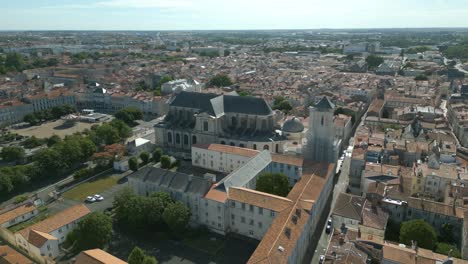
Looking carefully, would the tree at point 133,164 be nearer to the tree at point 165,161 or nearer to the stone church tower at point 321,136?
the tree at point 165,161

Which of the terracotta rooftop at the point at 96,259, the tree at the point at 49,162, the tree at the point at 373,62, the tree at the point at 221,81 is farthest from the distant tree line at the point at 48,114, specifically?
the tree at the point at 373,62

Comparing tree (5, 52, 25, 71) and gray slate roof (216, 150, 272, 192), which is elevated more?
tree (5, 52, 25, 71)

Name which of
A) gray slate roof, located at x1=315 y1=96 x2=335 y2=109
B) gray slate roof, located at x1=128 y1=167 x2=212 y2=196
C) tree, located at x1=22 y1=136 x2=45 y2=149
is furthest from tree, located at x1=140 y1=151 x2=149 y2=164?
gray slate roof, located at x1=315 y1=96 x2=335 y2=109

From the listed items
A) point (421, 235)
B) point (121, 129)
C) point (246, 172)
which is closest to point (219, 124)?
point (246, 172)

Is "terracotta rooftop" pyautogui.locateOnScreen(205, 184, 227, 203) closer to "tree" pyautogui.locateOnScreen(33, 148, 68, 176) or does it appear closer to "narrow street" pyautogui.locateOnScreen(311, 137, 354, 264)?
"narrow street" pyautogui.locateOnScreen(311, 137, 354, 264)

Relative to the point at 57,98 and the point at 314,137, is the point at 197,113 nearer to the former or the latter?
the point at 314,137

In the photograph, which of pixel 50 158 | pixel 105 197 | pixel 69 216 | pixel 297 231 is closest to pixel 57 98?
pixel 50 158
